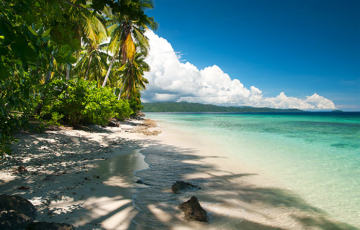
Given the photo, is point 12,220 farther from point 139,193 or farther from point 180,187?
point 180,187

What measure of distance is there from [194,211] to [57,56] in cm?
251

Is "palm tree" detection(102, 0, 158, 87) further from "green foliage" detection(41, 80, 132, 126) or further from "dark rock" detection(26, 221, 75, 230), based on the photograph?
"dark rock" detection(26, 221, 75, 230)

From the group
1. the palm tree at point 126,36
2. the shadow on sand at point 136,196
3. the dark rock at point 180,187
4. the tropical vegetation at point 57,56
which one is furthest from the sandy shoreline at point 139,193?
the palm tree at point 126,36

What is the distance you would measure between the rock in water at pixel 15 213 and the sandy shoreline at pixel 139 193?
0.20 m

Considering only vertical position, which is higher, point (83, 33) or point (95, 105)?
point (83, 33)

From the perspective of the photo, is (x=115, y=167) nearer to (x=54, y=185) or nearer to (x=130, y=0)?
(x=54, y=185)

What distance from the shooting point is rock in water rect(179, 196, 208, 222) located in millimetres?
2643

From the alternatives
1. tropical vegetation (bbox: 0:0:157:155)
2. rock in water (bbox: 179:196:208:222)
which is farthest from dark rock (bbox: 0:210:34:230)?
rock in water (bbox: 179:196:208:222)

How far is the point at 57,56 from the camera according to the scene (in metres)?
1.26

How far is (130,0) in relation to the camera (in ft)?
8.11

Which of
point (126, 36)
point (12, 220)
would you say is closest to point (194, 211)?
point (12, 220)

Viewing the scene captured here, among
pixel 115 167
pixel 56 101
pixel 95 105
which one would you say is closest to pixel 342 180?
pixel 115 167

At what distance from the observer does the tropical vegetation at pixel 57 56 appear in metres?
1.16

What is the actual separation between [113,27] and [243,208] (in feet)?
56.3
